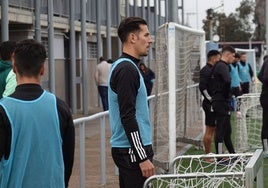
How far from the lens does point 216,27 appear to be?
91.0 metres

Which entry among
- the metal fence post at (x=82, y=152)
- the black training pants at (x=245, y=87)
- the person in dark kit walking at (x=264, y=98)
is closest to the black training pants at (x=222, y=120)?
the person in dark kit walking at (x=264, y=98)

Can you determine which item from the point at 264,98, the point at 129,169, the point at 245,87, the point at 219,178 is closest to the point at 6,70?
the point at 129,169

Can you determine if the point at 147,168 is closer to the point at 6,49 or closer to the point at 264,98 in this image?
the point at 6,49

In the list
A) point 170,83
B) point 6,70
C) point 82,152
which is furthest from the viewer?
point 170,83

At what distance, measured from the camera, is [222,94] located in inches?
436

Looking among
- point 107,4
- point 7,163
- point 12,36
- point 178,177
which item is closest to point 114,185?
point 178,177

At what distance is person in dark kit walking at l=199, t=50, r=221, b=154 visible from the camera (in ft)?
37.4

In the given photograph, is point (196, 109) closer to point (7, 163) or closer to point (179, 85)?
point (179, 85)

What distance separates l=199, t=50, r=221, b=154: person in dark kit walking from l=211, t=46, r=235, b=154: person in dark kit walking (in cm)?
25

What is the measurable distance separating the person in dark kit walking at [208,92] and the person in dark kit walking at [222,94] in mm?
247

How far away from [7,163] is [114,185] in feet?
17.3

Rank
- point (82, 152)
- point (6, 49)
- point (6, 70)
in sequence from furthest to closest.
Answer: point (82, 152) → point (6, 70) → point (6, 49)

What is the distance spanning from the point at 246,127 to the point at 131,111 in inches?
369

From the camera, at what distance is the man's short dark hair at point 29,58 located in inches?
156
